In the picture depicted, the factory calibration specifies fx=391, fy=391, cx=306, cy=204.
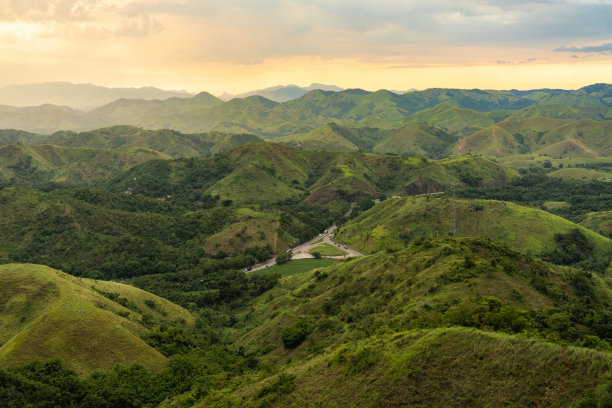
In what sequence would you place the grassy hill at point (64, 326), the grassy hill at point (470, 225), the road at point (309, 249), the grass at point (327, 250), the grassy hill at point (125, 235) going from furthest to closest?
1. the grass at point (327, 250)
2. the road at point (309, 249)
3. the grassy hill at point (125, 235)
4. the grassy hill at point (470, 225)
5. the grassy hill at point (64, 326)

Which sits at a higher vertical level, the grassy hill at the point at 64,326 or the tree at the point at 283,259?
the grassy hill at the point at 64,326

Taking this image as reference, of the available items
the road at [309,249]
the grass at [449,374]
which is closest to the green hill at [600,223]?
the road at [309,249]

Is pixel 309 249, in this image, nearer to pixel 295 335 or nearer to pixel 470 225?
pixel 470 225

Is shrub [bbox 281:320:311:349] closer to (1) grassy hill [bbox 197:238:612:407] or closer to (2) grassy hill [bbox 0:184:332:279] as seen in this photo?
(1) grassy hill [bbox 197:238:612:407]

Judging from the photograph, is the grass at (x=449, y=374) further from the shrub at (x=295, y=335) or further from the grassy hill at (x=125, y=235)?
the grassy hill at (x=125, y=235)

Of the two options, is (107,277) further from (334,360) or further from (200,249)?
(334,360)

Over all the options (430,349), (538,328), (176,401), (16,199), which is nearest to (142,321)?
(176,401)

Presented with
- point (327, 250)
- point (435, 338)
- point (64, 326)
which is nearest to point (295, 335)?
Answer: point (435, 338)
